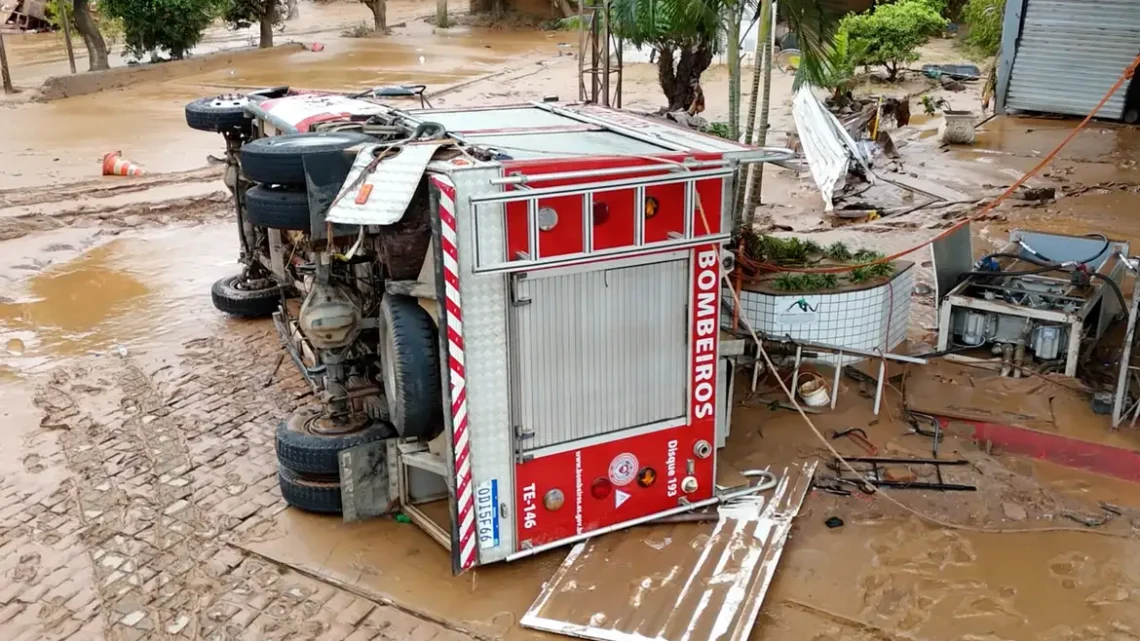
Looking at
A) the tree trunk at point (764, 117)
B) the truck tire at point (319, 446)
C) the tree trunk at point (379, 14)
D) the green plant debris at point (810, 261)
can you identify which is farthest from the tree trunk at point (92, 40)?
the truck tire at point (319, 446)

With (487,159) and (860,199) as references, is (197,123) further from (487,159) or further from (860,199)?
(860,199)

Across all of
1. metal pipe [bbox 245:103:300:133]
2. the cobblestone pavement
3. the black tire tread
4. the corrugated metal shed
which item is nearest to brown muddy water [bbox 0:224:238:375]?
the cobblestone pavement

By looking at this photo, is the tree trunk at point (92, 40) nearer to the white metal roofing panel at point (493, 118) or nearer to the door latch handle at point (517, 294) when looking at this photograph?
the white metal roofing panel at point (493, 118)

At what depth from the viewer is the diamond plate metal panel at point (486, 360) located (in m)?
5.08

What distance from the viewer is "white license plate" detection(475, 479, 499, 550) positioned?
5.50 m

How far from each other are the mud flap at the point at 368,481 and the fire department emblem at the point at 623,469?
4.87 feet

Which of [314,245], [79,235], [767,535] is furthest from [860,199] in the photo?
[79,235]

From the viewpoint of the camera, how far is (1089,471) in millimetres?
6785

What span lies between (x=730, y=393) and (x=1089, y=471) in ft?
8.71

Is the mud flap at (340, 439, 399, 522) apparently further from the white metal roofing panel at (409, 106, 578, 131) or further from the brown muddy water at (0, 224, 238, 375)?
the brown muddy water at (0, 224, 238, 375)

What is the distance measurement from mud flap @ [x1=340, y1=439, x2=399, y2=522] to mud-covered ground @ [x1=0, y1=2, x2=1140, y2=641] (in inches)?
6.5

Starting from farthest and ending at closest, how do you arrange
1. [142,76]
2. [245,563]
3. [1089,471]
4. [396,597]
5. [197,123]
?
[142,76], [197,123], [1089,471], [245,563], [396,597]

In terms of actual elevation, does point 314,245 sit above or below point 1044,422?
above

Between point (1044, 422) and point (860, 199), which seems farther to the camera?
point (860, 199)
